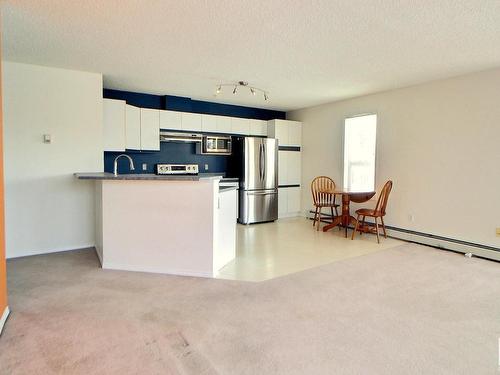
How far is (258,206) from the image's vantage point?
6.21 m

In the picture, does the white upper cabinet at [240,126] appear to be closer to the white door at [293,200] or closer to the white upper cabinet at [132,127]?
the white door at [293,200]

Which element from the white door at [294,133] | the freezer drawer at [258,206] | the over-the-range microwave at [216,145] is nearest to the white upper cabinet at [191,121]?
the over-the-range microwave at [216,145]

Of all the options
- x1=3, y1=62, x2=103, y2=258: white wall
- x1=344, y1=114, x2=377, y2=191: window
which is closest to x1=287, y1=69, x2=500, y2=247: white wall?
x1=344, y1=114, x2=377, y2=191: window

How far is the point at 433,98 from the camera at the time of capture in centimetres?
457

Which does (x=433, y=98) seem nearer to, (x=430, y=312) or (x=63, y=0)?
(x=430, y=312)

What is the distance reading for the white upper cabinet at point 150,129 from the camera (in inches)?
207

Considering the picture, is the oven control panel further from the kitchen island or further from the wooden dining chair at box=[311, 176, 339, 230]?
the wooden dining chair at box=[311, 176, 339, 230]

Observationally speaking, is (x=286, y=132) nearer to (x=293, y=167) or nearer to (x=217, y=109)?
(x=293, y=167)

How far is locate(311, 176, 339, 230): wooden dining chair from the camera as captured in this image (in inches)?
231

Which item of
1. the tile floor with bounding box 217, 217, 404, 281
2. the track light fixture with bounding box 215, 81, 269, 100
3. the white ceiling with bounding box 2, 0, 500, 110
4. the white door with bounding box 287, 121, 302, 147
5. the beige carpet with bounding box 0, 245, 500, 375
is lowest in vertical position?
the beige carpet with bounding box 0, 245, 500, 375

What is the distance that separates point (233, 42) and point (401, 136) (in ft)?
10.7

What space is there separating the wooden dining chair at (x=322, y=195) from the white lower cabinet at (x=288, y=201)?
563 millimetres

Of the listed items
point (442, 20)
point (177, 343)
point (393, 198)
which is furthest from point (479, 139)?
point (177, 343)

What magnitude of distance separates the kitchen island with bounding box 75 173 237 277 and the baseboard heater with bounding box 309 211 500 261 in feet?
10.1
